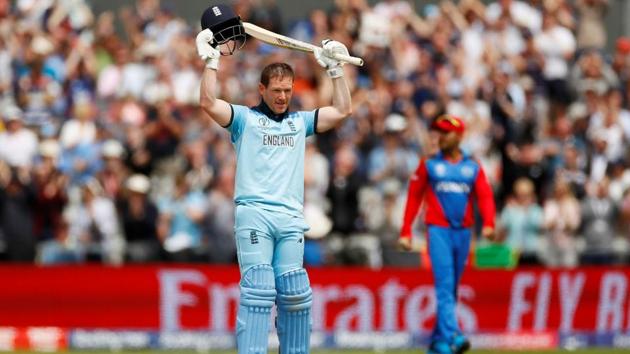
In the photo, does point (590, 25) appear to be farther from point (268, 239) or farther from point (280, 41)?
point (268, 239)

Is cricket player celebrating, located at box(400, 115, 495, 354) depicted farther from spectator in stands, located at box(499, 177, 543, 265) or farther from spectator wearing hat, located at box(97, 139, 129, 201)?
spectator wearing hat, located at box(97, 139, 129, 201)

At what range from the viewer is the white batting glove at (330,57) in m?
11.3

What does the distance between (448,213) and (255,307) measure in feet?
13.6

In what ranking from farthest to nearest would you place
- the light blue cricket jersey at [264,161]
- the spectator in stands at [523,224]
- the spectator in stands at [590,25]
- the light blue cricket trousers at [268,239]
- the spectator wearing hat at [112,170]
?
1. the spectator in stands at [590,25]
2. the spectator in stands at [523,224]
3. the spectator wearing hat at [112,170]
4. the light blue cricket jersey at [264,161]
5. the light blue cricket trousers at [268,239]

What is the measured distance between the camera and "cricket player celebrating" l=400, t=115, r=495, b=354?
14.3 metres

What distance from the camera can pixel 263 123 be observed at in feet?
36.7

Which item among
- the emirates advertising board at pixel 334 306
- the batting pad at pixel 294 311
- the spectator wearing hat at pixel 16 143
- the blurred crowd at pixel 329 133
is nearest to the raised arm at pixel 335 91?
the batting pad at pixel 294 311

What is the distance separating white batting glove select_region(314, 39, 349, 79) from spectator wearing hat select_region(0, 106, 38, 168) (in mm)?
9600

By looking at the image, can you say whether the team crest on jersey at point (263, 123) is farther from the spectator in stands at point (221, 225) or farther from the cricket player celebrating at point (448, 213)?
the spectator in stands at point (221, 225)

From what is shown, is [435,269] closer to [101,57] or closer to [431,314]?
[431,314]

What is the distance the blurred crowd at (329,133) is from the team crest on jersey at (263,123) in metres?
6.99

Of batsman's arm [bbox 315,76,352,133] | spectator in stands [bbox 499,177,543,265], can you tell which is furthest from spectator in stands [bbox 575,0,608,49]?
batsman's arm [bbox 315,76,352,133]

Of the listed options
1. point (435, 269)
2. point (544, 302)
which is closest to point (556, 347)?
point (544, 302)

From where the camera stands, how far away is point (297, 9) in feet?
84.0
